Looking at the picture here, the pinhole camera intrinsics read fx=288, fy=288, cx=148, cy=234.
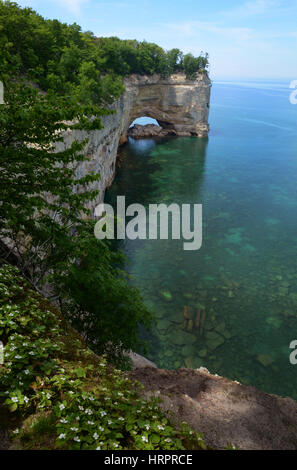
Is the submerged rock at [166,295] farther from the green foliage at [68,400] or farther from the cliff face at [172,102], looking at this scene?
the cliff face at [172,102]

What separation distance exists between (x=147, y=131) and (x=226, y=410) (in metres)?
68.8

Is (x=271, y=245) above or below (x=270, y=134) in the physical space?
below

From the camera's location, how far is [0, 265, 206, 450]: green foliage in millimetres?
5066

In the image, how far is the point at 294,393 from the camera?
1488 centimetres

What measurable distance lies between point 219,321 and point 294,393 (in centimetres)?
570

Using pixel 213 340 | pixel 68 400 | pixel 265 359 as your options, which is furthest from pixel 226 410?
pixel 265 359

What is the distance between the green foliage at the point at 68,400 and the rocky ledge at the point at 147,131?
6615 cm

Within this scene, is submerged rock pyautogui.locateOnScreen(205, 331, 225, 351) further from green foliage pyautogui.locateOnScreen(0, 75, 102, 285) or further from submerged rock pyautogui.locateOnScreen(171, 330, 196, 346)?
green foliage pyautogui.locateOnScreen(0, 75, 102, 285)

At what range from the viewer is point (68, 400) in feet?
18.8

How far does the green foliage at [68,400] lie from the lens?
5.07 meters

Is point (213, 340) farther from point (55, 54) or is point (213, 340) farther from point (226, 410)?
point (55, 54)

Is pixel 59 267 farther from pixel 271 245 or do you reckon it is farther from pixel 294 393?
pixel 271 245

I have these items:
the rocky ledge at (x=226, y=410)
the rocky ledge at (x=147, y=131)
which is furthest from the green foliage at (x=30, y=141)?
the rocky ledge at (x=147, y=131)
